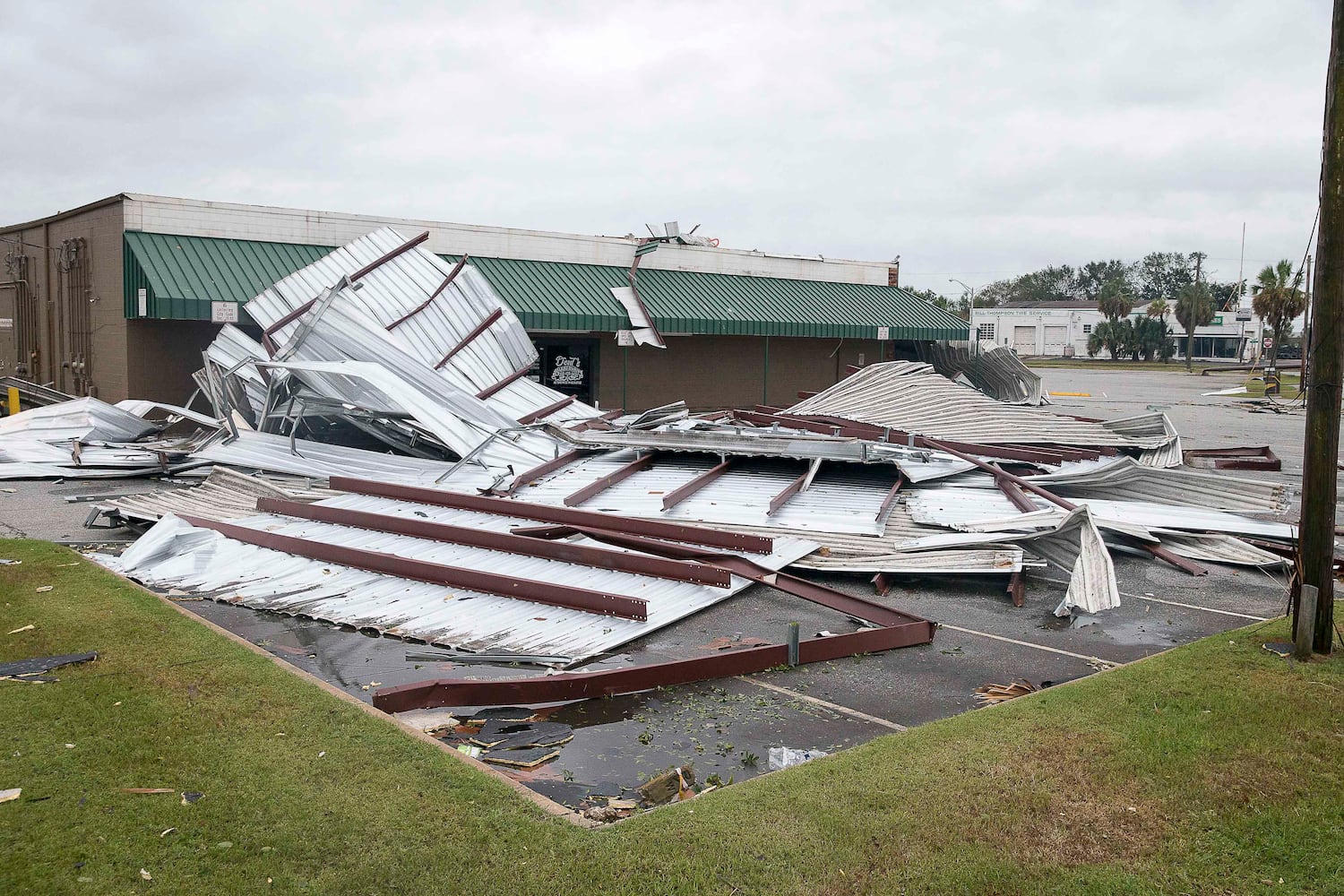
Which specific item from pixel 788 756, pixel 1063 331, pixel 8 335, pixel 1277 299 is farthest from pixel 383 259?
pixel 1063 331

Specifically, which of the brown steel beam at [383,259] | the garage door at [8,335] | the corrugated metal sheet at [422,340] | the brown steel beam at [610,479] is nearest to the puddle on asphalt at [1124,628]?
the brown steel beam at [610,479]

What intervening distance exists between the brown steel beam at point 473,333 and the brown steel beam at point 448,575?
28.5 feet

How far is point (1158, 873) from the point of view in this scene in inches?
175

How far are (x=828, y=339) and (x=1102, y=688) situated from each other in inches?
1093

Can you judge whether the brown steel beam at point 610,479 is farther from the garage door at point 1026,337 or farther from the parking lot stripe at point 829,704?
the garage door at point 1026,337

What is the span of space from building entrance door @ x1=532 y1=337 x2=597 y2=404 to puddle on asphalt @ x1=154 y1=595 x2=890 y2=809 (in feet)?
65.8

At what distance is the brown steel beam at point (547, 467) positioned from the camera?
14617mm

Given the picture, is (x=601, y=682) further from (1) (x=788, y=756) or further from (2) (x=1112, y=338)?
(2) (x=1112, y=338)

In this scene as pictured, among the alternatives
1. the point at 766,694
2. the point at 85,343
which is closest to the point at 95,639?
the point at 766,694

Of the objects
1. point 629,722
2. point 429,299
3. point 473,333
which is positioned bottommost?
point 629,722

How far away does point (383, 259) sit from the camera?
2180 centimetres

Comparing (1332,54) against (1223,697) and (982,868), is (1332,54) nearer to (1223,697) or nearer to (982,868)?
(1223,697)

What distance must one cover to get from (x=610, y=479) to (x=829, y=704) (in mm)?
7903

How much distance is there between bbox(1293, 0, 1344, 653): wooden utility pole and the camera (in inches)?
273
